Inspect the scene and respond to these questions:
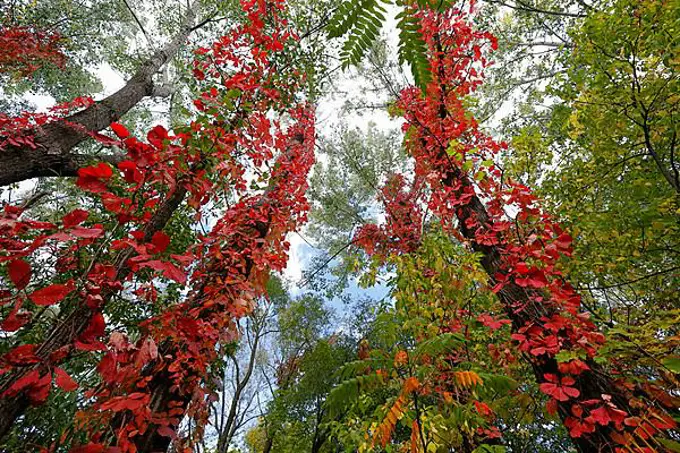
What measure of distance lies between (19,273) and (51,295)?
0.15m

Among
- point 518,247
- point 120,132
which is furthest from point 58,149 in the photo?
point 518,247

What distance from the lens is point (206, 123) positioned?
1.72 meters

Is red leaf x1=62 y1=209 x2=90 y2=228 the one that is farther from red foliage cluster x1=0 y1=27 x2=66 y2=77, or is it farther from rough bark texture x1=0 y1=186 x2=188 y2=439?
red foliage cluster x1=0 y1=27 x2=66 y2=77

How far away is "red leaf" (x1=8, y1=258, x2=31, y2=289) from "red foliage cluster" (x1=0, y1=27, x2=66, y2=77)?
21.2 ft

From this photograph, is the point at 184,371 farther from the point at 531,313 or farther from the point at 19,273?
the point at 531,313

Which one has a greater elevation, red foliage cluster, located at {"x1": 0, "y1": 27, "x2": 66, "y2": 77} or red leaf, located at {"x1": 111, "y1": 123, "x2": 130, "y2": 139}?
red foliage cluster, located at {"x1": 0, "y1": 27, "x2": 66, "y2": 77}

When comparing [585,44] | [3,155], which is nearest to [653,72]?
[585,44]

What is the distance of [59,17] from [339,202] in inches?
313

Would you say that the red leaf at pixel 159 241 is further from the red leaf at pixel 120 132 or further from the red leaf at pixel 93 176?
the red leaf at pixel 120 132

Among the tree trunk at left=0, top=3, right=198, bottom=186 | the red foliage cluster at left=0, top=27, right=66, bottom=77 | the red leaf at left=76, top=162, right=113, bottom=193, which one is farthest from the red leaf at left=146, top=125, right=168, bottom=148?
the red foliage cluster at left=0, top=27, right=66, bottom=77

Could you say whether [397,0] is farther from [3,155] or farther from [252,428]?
[252,428]

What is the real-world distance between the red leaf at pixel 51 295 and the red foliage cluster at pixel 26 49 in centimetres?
661

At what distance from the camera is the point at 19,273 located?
0.85 m

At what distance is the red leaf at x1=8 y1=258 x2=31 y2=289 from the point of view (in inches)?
32.7
